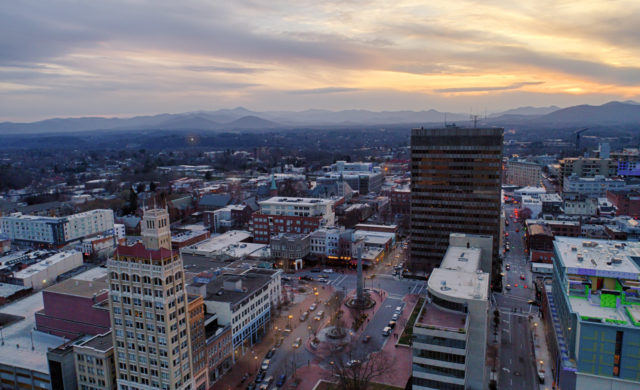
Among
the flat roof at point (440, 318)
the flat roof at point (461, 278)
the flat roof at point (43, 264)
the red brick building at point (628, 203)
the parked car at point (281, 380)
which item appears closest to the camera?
the flat roof at point (440, 318)

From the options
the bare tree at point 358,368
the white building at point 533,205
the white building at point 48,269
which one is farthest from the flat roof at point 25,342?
the white building at point 533,205

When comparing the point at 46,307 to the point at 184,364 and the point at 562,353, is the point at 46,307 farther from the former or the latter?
the point at 562,353

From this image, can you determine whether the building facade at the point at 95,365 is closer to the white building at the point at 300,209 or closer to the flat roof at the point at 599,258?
the flat roof at the point at 599,258

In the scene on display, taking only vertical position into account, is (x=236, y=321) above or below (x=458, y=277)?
below

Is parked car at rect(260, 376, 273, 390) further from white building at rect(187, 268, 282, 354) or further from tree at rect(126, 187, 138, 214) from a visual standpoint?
tree at rect(126, 187, 138, 214)

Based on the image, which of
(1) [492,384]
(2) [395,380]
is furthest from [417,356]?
(1) [492,384]

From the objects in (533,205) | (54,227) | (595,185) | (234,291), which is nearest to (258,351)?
(234,291)

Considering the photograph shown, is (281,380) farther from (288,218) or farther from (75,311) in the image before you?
(288,218)

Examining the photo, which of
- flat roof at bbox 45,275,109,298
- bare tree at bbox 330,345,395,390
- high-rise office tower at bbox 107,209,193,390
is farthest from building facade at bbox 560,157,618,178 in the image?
high-rise office tower at bbox 107,209,193,390
